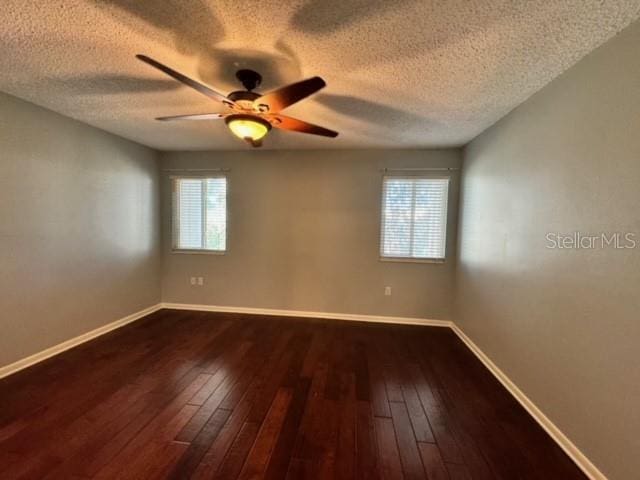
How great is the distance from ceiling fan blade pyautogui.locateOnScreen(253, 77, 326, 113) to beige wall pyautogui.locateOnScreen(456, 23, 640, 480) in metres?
1.58

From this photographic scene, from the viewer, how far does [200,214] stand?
415cm

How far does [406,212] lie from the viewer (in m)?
3.78

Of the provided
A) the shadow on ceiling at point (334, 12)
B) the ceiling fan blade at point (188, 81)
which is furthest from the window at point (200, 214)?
the shadow on ceiling at point (334, 12)

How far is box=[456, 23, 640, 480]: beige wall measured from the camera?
1370 millimetres

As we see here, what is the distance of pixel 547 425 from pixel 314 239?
293 centimetres

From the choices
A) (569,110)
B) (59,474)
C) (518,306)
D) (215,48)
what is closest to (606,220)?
(569,110)

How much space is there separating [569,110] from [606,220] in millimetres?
787

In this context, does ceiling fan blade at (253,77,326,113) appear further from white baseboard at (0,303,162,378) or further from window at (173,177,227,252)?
white baseboard at (0,303,162,378)

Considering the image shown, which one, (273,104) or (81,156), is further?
(81,156)

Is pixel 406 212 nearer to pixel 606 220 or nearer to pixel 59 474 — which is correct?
pixel 606 220

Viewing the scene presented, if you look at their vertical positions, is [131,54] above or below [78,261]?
above

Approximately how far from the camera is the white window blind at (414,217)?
3.72 metres

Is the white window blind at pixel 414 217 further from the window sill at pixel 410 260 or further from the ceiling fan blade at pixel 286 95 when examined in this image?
the ceiling fan blade at pixel 286 95

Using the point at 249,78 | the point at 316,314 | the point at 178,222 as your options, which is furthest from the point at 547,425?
the point at 178,222
